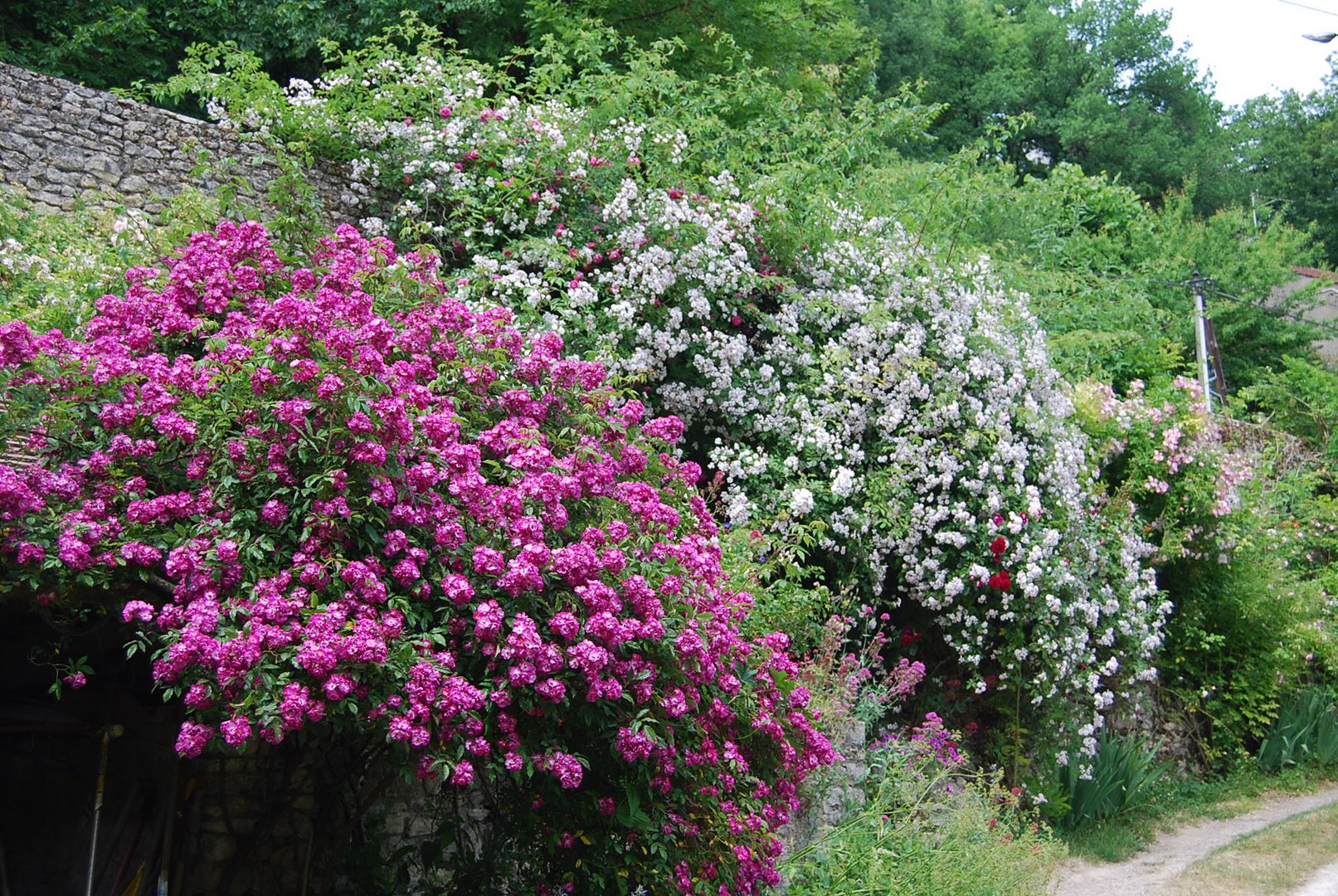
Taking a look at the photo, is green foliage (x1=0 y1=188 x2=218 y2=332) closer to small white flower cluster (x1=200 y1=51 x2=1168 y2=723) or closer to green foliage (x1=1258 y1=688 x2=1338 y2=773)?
small white flower cluster (x1=200 y1=51 x2=1168 y2=723)

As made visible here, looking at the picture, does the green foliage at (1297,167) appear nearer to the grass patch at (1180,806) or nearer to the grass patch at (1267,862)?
the grass patch at (1180,806)

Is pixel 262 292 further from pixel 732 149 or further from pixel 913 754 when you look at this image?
pixel 732 149

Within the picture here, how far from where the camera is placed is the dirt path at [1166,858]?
8062 mm

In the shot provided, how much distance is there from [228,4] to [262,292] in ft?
28.7

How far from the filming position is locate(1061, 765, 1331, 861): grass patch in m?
9.24

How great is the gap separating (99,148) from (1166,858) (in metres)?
9.71

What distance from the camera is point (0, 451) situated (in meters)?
4.37

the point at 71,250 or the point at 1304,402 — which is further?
the point at 1304,402

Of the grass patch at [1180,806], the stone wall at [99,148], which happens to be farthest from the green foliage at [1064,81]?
the stone wall at [99,148]

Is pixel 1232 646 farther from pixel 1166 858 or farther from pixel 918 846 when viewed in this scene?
pixel 918 846

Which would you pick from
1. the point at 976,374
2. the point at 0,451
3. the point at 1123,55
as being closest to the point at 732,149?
the point at 976,374

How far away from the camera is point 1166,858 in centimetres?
902

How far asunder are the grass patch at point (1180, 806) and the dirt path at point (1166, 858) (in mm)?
113

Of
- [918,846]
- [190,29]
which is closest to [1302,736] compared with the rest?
[918,846]
